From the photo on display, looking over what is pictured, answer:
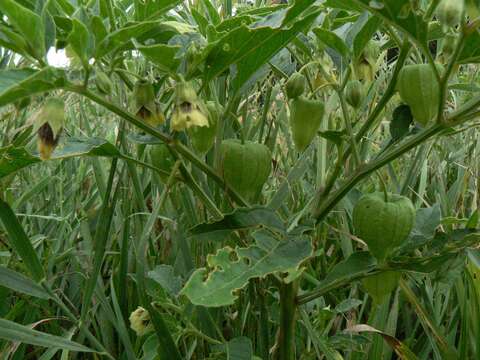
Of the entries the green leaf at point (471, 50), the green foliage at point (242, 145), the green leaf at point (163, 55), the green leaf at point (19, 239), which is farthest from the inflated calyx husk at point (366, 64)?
the green leaf at point (19, 239)

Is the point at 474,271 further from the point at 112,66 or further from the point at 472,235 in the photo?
the point at 112,66

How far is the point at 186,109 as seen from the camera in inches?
22.2

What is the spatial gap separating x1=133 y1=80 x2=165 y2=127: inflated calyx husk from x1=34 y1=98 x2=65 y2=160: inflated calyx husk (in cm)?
7

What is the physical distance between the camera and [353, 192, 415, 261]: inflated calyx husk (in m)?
0.62

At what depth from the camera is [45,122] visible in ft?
1.78

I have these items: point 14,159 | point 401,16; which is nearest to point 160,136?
point 14,159

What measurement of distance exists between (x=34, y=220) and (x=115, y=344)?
37cm

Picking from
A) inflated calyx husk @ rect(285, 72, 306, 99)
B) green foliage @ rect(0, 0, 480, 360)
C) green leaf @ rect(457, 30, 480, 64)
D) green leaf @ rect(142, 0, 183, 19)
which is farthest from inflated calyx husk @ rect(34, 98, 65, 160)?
green leaf @ rect(457, 30, 480, 64)

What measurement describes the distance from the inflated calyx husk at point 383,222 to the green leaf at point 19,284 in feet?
1.27

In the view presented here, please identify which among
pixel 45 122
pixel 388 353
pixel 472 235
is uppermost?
pixel 45 122

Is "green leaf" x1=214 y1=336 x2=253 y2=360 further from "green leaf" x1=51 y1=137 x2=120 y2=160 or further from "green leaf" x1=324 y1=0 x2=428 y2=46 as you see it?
"green leaf" x1=324 y1=0 x2=428 y2=46

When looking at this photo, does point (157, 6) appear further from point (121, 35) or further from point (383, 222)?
point (383, 222)

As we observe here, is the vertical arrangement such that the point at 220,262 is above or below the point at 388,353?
above

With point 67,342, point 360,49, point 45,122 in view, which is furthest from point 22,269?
point 360,49
